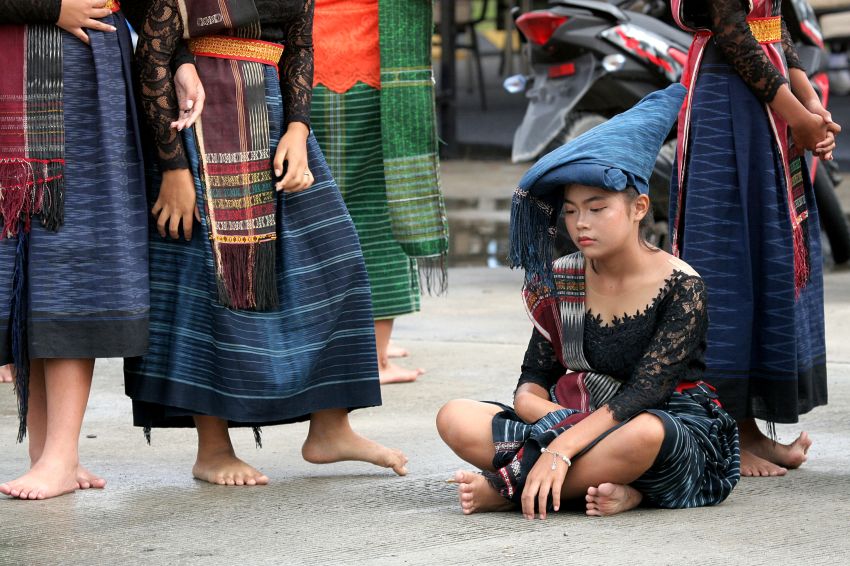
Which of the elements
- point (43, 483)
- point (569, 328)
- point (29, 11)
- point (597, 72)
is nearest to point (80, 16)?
point (29, 11)

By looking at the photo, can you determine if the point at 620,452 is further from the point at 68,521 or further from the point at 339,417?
the point at 68,521

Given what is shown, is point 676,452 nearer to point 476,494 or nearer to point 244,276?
point 476,494

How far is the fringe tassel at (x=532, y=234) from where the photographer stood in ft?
11.6

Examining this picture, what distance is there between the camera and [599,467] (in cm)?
334

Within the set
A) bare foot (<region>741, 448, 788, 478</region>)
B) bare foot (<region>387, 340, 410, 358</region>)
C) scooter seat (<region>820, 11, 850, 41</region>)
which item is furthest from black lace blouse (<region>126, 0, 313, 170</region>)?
scooter seat (<region>820, 11, 850, 41</region>)

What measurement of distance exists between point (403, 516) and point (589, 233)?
742mm

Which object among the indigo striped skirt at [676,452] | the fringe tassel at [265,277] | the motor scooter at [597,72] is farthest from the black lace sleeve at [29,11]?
the motor scooter at [597,72]

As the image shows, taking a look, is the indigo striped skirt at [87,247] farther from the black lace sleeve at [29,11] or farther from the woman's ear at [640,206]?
the woman's ear at [640,206]

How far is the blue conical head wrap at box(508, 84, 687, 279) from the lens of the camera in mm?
3393

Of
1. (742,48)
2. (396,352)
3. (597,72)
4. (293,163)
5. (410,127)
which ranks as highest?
(742,48)

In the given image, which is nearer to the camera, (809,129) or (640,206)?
(640,206)

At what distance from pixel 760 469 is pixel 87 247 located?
172 centimetres

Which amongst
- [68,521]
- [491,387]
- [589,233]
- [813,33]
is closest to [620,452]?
[589,233]

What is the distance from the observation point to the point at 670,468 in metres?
3.35
